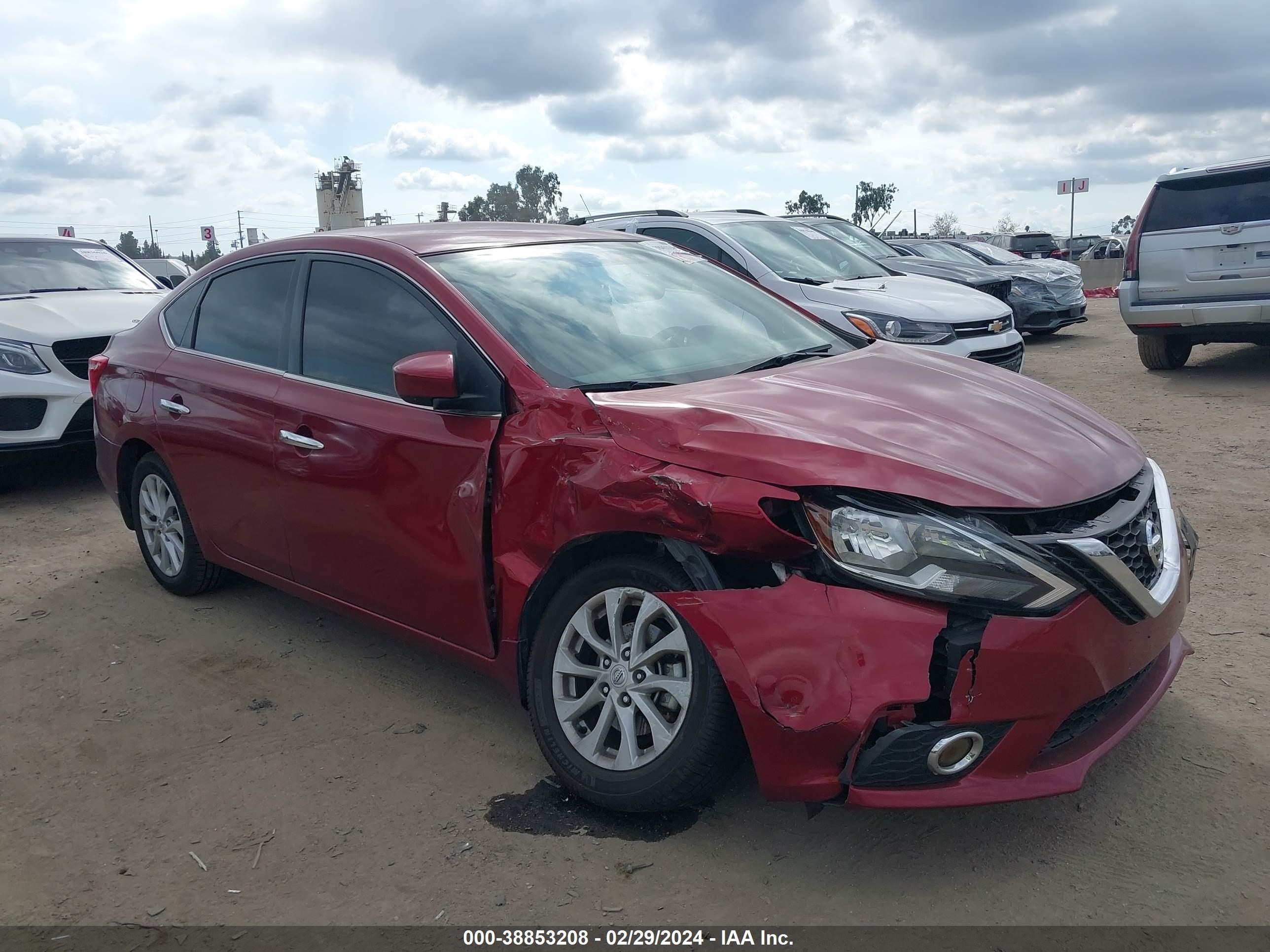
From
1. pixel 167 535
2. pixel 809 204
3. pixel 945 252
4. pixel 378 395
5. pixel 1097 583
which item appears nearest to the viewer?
pixel 1097 583

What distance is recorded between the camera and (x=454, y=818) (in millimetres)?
3021

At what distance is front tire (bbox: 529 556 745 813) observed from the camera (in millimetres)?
2674

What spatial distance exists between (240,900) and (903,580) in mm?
1819

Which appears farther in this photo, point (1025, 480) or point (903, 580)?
point (1025, 480)

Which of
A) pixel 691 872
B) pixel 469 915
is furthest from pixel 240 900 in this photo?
pixel 691 872

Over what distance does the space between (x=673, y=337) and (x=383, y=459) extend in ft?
3.41

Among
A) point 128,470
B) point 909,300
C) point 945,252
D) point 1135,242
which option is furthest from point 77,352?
point 945,252

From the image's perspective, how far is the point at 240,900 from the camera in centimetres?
269

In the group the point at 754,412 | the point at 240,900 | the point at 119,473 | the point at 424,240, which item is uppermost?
Answer: the point at 424,240

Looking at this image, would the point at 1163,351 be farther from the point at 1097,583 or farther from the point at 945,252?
the point at 1097,583

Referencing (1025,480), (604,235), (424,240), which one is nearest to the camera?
(1025,480)

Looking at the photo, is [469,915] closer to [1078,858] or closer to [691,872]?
A: [691,872]

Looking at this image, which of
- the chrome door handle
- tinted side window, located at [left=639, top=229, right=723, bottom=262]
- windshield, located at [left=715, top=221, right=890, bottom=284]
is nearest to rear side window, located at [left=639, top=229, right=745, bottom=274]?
tinted side window, located at [left=639, top=229, right=723, bottom=262]

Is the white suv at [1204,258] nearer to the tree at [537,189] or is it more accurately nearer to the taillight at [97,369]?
the taillight at [97,369]
